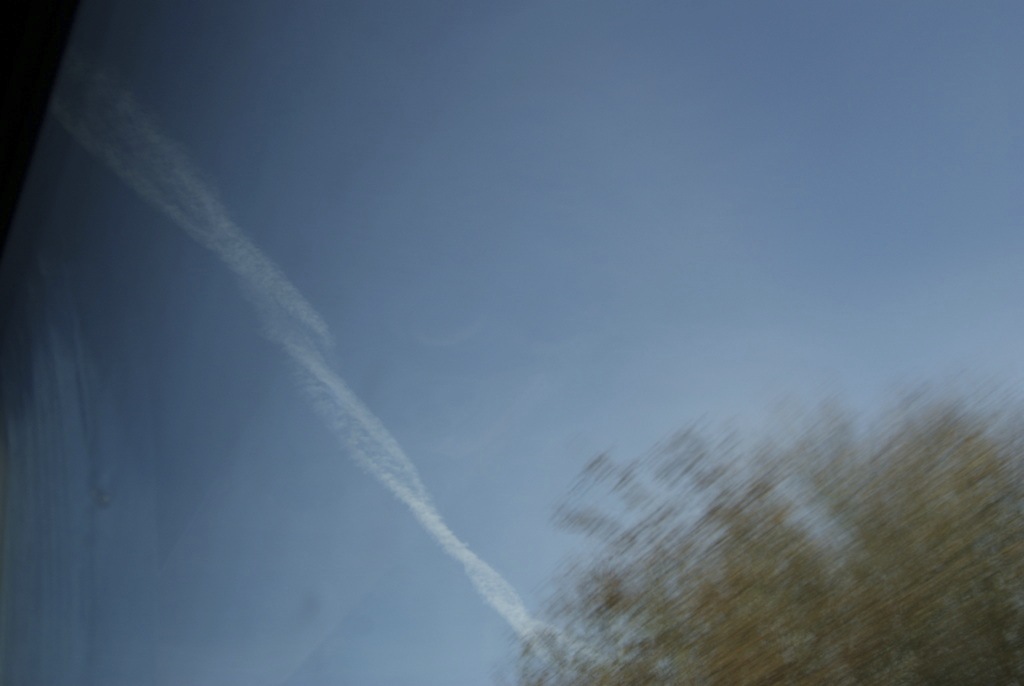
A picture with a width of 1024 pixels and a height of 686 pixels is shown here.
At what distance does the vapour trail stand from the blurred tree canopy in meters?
0.43

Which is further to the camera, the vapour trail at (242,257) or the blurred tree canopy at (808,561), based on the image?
the vapour trail at (242,257)

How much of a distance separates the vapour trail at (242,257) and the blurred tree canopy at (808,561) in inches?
16.8

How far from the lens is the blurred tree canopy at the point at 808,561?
0.86 m

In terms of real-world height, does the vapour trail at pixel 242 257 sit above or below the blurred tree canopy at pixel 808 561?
above

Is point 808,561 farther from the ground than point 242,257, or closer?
closer

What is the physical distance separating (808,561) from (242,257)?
1.27 m

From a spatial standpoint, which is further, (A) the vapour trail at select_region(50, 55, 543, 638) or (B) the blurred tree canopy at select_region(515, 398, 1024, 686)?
(A) the vapour trail at select_region(50, 55, 543, 638)

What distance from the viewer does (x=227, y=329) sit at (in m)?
1.78

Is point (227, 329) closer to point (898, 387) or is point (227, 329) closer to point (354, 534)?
point (354, 534)

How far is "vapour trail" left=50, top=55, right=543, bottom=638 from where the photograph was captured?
1.54 meters

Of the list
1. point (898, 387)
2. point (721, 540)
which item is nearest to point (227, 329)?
point (721, 540)

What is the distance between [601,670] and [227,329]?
1.10 meters

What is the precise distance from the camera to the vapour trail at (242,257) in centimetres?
154

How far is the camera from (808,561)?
0.97m
